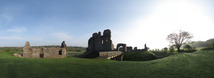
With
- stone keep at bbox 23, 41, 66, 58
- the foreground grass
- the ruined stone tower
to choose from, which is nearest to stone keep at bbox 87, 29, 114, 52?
the ruined stone tower

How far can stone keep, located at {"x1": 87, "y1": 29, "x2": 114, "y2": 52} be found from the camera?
980 inches

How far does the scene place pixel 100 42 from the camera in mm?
26609

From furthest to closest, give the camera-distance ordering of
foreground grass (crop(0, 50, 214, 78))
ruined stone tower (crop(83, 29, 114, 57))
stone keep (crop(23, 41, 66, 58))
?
ruined stone tower (crop(83, 29, 114, 57)), stone keep (crop(23, 41, 66, 58)), foreground grass (crop(0, 50, 214, 78))

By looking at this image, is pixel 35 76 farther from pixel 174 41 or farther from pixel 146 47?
pixel 174 41

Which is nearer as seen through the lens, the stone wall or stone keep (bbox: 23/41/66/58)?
stone keep (bbox: 23/41/66/58)

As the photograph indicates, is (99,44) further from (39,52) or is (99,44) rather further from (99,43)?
(39,52)

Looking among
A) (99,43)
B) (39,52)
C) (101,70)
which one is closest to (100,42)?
(99,43)

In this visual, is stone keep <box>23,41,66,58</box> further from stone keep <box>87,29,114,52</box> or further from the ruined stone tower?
stone keep <box>87,29,114,52</box>

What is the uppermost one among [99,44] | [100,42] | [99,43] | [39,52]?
[100,42]

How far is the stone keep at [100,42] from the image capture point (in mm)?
24886

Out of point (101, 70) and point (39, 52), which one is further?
point (39, 52)

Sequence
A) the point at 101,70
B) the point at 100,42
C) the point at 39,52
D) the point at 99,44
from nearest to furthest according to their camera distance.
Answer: the point at 101,70, the point at 39,52, the point at 100,42, the point at 99,44

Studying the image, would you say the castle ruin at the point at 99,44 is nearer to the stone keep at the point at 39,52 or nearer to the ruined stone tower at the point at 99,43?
the ruined stone tower at the point at 99,43

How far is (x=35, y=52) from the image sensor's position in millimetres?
13094
